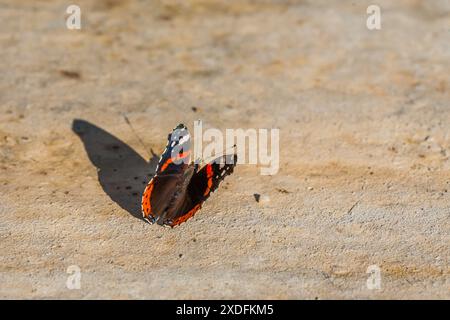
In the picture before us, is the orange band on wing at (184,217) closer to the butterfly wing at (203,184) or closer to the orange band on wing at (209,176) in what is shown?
the butterfly wing at (203,184)

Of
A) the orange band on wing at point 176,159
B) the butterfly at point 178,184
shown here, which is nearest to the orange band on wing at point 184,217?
the butterfly at point 178,184

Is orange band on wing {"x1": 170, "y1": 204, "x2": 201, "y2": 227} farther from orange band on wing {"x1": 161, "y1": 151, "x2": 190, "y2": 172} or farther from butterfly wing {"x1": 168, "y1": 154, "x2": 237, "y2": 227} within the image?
orange band on wing {"x1": 161, "y1": 151, "x2": 190, "y2": 172}

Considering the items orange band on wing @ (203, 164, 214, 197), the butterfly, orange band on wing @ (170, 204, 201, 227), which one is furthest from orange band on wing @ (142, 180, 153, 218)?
orange band on wing @ (203, 164, 214, 197)

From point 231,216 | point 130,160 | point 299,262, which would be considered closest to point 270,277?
point 299,262

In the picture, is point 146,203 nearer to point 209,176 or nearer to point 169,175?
point 169,175

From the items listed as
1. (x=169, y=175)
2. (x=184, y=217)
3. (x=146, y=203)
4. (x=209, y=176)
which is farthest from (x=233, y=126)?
(x=146, y=203)
